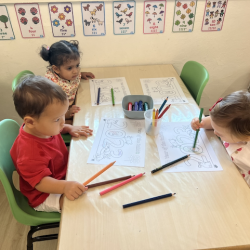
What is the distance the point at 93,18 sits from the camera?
1449mm

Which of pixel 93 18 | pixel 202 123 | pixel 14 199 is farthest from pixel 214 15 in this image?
pixel 14 199

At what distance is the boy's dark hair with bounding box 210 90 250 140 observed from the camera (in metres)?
0.72

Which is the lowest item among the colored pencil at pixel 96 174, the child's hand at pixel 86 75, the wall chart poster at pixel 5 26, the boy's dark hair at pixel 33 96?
the colored pencil at pixel 96 174

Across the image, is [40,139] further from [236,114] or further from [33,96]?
[236,114]

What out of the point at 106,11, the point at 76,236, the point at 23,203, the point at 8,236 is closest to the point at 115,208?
the point at 76,236

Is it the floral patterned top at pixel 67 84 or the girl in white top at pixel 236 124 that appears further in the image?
the floral patterned top at pixel 67 84

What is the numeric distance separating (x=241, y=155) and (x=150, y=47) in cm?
110

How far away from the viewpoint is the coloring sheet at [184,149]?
2.59ft

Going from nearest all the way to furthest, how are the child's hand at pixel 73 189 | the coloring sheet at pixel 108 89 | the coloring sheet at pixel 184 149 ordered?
the child's hand at pixel 73 189 → the coloring sheet at pixel 184 149 → the coloring sheet at pixel 108 89

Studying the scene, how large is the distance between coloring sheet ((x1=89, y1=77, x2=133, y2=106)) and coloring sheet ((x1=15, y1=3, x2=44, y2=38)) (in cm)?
53

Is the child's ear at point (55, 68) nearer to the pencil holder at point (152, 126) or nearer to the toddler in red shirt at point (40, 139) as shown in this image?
the toddler in red shirt at point (40, 139)

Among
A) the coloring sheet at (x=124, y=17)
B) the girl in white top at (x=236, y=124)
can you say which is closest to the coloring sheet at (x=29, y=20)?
the coloring sheet at (x=124, y=17)

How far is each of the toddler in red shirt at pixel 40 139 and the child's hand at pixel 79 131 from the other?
0.12m

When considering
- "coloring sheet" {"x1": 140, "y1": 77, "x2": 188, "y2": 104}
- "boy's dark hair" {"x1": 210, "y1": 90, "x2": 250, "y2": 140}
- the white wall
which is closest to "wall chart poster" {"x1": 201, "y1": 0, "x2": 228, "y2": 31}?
the white wall
